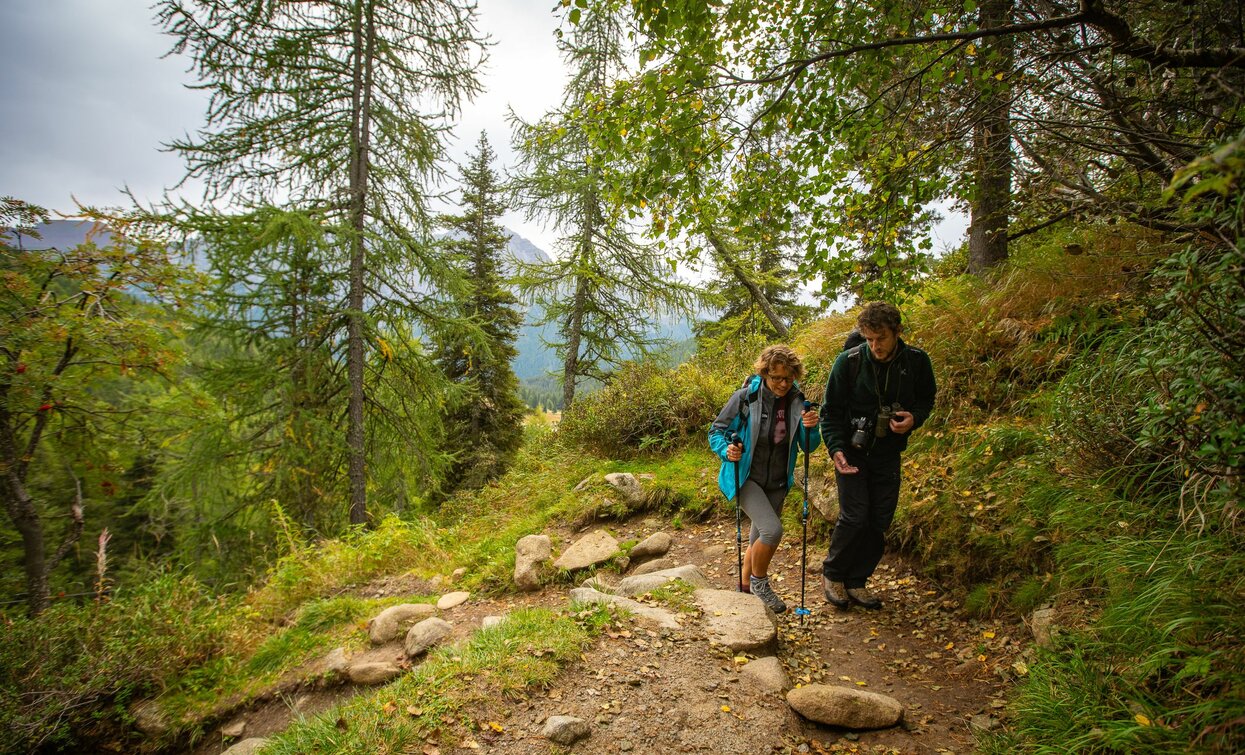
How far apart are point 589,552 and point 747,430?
10.3ft

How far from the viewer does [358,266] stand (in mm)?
9219

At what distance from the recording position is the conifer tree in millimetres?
16781

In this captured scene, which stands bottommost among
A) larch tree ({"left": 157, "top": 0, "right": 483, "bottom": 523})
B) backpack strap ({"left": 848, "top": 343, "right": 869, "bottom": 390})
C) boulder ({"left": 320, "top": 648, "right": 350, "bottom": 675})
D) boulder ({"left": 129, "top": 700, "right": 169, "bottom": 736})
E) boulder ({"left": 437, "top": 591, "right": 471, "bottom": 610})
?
boulder ({"left": 129, "top": 700, "right": 169, "bottom": 736})

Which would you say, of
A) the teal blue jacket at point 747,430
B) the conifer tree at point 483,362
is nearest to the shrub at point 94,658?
the teal blue jacket at point 747,430

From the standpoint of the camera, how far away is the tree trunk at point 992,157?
3.37 m

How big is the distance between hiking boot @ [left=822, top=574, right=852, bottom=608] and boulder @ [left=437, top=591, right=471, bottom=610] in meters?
4.29

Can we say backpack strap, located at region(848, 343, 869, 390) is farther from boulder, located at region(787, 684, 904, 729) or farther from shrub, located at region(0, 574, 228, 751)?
shrub, located at region(0, 574, 228, 751)

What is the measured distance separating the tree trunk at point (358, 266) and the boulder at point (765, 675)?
8.20 meters

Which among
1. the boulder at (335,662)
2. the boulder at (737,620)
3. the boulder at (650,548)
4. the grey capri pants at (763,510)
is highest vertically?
the grey capri pants at (763,510)

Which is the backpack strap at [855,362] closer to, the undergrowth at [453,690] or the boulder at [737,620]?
the boulder at [737,620]

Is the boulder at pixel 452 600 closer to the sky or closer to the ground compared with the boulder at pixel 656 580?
closer to the ground

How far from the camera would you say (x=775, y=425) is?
416cm

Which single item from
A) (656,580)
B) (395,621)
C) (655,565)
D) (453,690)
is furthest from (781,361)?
(395,621)

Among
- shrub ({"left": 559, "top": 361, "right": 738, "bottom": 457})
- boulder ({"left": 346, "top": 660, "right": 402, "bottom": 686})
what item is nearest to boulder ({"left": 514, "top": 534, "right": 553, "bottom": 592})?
boulder ({"left": 346, "top": 660, "right": 402, "bottom": 686})
